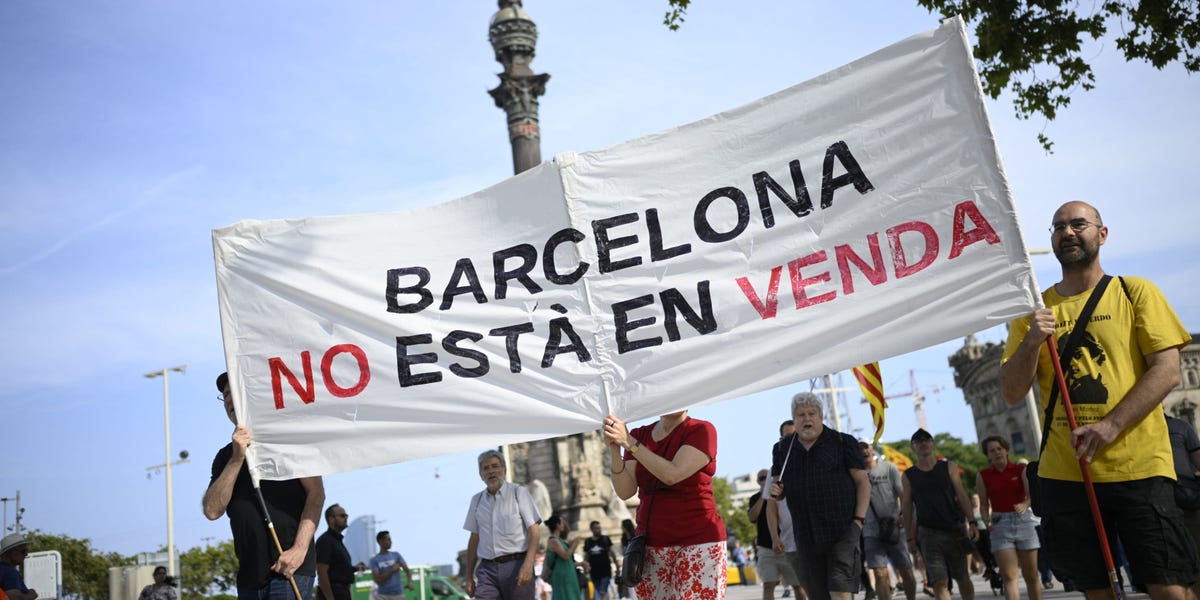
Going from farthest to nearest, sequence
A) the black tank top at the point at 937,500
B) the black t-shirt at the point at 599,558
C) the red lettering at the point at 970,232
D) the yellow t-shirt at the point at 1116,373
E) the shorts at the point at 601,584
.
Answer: the shorts at the point at 601,584 → the black t-shirt at the point at 599,558 → the black tank top at the point at 937,500 → the red lettering at the point at 970,232 → the yellow t-shirt at the point at 1116,373

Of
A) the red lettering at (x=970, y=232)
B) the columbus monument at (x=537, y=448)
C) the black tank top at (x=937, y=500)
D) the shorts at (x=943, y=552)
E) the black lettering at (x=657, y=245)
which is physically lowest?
the shorts at (x=943, y=552)

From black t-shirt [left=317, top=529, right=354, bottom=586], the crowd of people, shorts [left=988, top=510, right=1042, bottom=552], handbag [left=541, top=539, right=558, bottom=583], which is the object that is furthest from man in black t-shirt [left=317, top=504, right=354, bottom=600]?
shorts [left=988, top=510, right=1042, bottom=552]

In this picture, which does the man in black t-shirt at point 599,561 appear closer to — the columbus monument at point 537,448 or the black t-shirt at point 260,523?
the black t-shirt at point 260,523

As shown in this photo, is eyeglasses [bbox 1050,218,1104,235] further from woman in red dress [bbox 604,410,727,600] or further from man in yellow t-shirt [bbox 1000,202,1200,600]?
woman in red dress [bbox 604,410,727,600]

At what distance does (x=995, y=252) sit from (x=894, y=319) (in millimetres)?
545

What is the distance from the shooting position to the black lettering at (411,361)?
6.33m

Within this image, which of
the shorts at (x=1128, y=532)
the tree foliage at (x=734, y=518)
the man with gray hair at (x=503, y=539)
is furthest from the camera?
the tree foliage at (x=734, y=518)

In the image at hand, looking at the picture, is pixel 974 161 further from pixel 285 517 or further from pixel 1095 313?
pixel 285 517

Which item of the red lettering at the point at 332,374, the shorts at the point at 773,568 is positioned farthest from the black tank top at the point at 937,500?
the red lettering at the point at 332,374

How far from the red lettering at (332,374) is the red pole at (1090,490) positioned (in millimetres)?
3402

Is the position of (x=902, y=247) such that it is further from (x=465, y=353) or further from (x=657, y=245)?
(x=465, y=353)

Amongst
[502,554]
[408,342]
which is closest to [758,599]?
[502,554]

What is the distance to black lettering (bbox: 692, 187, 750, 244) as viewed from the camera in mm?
6078

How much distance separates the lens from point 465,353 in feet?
20.7
